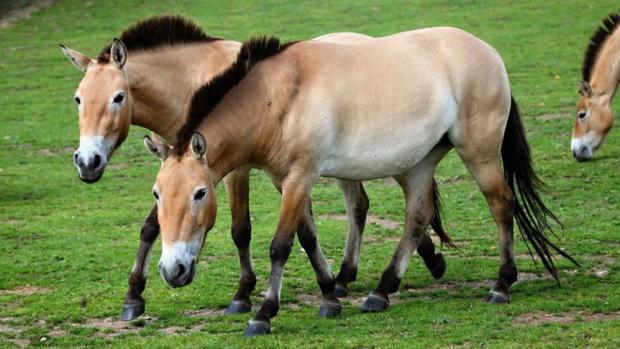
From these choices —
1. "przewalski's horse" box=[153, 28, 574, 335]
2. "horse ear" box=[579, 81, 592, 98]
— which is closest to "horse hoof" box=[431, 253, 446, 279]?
"przewalski's horse" box=[153, 28, 574, 335]

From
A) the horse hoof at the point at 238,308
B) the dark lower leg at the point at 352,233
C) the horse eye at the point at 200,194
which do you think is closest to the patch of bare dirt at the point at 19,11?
the dark lower leg at the point at 352,233

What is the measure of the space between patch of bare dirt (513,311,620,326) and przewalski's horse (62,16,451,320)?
69.9 inches

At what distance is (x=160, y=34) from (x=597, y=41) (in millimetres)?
6898

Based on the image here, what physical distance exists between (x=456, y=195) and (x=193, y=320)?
5472 mm

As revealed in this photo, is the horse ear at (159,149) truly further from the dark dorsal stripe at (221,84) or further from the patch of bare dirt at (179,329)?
the patch of bare dirt at (179,329)

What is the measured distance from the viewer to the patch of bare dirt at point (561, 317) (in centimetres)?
792

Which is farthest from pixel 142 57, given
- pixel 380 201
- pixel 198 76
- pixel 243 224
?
pixel 380 201

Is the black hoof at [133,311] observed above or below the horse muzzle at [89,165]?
below

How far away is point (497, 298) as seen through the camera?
8688 mm

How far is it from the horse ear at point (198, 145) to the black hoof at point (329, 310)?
5.78 feet

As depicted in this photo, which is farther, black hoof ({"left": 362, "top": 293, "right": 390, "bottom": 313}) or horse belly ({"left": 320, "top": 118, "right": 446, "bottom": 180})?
black hoof ({"left": 362, "top": 293, "right": 390, "bottom": 313})

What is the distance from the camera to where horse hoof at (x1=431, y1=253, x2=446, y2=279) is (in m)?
9.64

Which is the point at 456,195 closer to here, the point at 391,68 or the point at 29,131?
the point at 391,68

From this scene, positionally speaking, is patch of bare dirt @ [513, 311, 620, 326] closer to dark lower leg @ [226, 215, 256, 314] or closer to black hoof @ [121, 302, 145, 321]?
dark lower leg @ [226, 215, 256, 314]
